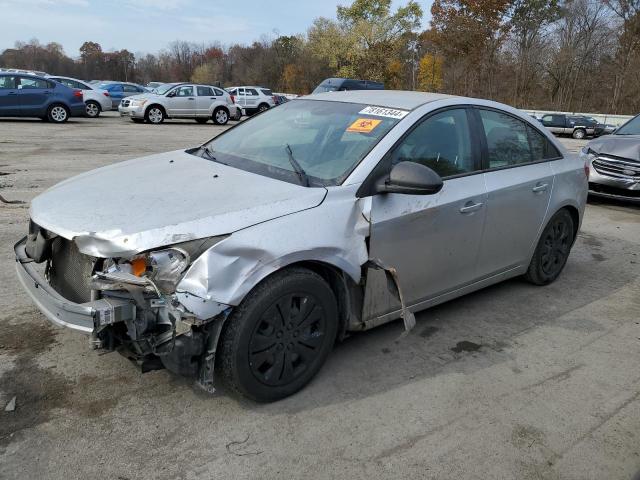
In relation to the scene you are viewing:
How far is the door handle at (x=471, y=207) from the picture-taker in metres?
3.71

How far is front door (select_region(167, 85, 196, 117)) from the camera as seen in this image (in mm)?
21844

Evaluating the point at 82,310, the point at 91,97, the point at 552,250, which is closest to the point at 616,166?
the point at 552,250

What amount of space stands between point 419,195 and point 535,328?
160 centimetres

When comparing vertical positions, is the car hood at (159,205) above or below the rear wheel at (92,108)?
above

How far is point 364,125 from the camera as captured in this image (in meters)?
3.55

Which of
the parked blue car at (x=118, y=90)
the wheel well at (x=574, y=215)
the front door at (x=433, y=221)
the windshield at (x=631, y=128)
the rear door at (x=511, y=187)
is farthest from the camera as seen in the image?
the parked blue car at (x=118, y=90)

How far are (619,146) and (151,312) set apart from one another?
27.8 feet

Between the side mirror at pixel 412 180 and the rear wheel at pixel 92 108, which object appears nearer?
the side mirror at pixel 412 180

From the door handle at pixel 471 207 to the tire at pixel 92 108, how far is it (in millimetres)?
→ 21704

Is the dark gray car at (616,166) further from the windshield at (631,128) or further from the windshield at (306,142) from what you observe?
the windshield at (306,142)

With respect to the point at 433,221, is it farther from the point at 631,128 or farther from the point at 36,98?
the point at 36,98

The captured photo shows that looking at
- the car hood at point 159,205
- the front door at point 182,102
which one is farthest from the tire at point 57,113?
the car hood at point 159,205

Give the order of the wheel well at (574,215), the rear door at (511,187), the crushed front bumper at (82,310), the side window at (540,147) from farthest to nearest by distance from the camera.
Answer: the wheel well at (574,215), the side window at (540,147), the rear door at (511,187), the crushed front bumper at (82,310)

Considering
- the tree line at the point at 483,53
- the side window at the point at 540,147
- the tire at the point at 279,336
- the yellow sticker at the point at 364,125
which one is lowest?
the tire at the point at 279,336
